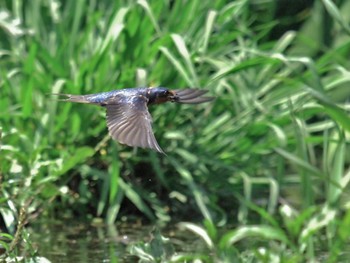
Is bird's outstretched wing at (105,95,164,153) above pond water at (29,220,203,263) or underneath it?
above

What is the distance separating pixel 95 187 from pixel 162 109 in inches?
18.3

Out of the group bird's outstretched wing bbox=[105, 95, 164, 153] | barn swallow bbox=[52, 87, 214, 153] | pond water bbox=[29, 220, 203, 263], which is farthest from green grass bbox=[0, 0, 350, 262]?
bird's outstretched wing bbox=[105, 95, 164, 153]

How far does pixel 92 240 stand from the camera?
14.3ft

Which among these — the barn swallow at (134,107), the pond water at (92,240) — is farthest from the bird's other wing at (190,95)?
the pond water at (92,240)

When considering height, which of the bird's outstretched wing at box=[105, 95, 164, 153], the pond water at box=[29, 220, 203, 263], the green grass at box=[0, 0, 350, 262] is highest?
the bird's outstretched wing at box=[105, 95, 164, 153]

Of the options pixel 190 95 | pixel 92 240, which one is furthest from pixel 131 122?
pixel 92 240

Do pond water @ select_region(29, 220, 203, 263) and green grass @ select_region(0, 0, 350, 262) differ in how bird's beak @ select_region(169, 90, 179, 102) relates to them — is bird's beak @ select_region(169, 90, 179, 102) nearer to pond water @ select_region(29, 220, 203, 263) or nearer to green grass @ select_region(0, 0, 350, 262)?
pond water @ select_region(29, 220, 203, 263)

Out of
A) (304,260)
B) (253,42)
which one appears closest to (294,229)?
(304,260)

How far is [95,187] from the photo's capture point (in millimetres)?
4852

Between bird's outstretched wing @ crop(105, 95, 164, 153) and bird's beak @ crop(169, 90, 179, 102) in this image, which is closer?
bird's outstretched wing @ crop(105, 95, 164, 153)

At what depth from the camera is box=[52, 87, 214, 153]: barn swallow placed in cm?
334

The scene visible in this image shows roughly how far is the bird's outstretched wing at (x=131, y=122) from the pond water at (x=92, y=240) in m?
0.51

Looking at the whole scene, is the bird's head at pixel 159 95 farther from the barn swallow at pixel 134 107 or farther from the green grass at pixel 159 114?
the green grass at pixel 159 114

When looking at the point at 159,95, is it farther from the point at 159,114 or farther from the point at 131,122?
the point at 159,114
